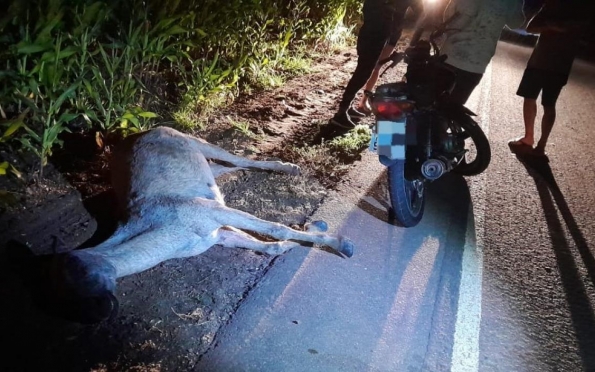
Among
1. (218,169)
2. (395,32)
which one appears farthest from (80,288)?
(395,32)

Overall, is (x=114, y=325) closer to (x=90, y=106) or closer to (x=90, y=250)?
(x=90, y=250)

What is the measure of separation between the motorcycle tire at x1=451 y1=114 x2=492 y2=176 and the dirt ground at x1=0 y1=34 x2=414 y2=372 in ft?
4.33

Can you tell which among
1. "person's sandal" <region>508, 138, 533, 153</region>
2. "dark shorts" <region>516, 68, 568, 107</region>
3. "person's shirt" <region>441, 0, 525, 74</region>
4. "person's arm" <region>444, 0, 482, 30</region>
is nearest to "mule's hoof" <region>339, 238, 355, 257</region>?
"person's shirt" <region>441, 0, 525, 74</region>

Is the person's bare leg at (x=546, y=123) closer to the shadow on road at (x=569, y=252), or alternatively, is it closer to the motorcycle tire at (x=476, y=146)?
the shadow on road at (x=569, y=252)

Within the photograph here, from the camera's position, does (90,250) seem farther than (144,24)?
No

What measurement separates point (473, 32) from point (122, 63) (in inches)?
135

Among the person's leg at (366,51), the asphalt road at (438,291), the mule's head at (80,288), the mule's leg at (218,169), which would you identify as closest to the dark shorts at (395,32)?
the person's leg at (366,51)

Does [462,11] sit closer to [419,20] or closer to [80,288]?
[419,20]

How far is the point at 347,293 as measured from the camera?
324 centimetres

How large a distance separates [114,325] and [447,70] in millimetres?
3184

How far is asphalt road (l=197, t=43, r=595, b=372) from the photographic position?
2832mm

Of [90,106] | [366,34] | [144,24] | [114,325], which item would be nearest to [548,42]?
[366,34]

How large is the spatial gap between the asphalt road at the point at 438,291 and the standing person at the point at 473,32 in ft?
3.77

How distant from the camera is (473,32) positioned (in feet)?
14.4
